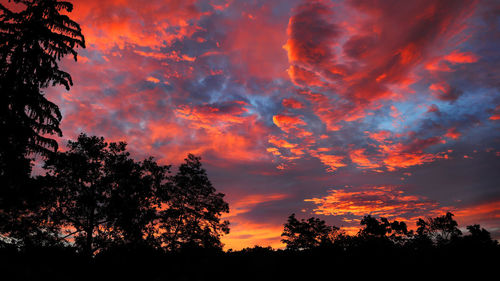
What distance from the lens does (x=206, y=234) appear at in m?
32.4

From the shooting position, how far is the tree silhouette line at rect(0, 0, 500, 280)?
29.5 feet

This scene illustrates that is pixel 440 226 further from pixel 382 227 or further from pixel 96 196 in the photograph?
pixel 96 196

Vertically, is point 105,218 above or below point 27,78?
below

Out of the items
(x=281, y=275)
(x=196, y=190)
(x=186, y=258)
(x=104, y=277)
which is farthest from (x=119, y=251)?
(x=196, y=190)

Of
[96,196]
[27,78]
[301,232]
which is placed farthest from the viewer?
[301,232]

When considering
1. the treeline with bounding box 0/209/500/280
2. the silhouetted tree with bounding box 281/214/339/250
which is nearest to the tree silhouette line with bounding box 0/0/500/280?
the treeline with bounding box 0/209/500/280

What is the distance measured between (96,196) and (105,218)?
2337 mm

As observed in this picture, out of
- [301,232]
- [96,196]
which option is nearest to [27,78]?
[96,196]

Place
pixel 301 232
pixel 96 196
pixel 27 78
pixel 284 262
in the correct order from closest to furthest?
pixel 284 262
pixel 27 78
pixel 96 196
pixel 301 232

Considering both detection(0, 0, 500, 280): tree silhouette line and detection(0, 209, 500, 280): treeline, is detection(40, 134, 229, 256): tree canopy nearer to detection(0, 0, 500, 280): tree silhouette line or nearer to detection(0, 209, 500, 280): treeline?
detection(0, 0, 500, 280): tree silhouette line

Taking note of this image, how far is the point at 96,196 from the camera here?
2405cm

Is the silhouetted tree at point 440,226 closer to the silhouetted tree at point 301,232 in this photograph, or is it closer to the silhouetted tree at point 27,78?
the silhouetted tree at point 301,232

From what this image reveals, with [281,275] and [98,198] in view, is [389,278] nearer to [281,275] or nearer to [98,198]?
[281,275]

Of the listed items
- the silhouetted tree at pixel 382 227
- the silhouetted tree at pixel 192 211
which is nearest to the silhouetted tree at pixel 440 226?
the silhouetted tree at pixel 382 227
